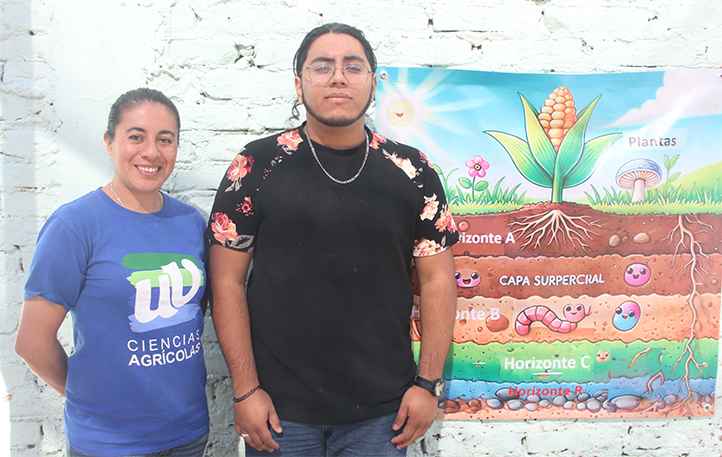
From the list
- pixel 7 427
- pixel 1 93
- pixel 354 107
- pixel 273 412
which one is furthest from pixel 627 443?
pixel 1 93

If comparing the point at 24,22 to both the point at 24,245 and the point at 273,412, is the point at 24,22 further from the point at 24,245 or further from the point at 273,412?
the point at 273,412

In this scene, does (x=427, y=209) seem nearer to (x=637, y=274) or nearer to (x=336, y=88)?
(x=336, y=88)

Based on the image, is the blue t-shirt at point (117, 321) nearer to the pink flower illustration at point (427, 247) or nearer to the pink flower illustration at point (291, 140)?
the pink flower illustration at point (291, 140)

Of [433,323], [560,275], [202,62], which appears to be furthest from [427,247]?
[202,62]

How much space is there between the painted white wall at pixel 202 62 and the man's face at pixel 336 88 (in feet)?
1.34

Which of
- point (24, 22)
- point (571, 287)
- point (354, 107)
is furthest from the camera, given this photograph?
point (571, 287)

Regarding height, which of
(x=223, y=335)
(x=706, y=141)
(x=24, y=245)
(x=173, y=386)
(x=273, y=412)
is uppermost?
(x=706, y=141)

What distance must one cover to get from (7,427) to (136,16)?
205 cm

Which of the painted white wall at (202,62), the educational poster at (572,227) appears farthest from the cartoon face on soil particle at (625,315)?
the painted white wall at (202,62)

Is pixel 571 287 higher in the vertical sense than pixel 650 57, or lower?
lower

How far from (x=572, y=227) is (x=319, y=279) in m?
1.30

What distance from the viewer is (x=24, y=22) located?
1.92 meters

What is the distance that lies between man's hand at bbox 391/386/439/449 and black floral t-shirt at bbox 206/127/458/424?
0.14ft

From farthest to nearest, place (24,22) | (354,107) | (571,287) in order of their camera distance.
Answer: (571,287), (24,22), (354,107)
